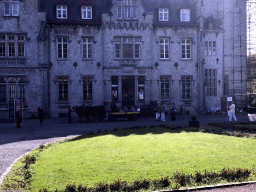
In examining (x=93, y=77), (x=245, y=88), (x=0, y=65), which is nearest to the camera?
(x=0, y=65)

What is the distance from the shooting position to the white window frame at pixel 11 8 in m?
30.0

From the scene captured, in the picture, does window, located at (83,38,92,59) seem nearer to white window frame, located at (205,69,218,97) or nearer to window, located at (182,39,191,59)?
window, located at (182,39,191,59)

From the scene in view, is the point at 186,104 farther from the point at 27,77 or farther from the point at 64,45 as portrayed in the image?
the point at 27,77

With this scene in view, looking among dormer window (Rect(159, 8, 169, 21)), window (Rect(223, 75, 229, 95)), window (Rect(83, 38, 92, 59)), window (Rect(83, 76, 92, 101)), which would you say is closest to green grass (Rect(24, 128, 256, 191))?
window (Rect(83, 76, 92, 101))

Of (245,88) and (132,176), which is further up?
(245,88)

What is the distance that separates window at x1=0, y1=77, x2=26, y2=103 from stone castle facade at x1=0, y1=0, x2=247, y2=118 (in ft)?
0.31

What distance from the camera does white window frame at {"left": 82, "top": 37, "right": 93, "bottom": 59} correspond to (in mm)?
31516

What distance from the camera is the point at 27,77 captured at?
98.6 feet

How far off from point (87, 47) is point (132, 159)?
23717 mm

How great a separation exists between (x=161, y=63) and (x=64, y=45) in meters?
11.0

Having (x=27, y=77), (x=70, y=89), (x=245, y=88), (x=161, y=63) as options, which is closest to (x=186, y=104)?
(x=161, y=63)

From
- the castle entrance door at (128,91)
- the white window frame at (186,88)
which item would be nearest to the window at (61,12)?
the castle entrance door at (128,91)

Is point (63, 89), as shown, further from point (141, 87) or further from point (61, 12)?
point (141, 87)

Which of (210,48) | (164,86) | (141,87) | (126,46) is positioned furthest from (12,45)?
(210,48)
